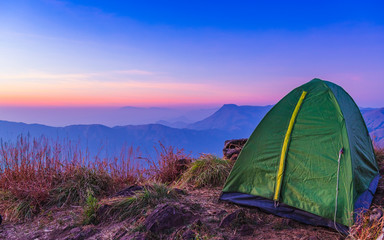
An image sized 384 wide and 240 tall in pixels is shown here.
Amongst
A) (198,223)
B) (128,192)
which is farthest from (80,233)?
(198,223)

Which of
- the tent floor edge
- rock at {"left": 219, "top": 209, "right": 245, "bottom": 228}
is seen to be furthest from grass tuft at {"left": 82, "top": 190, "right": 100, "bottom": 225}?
the tent floor edge

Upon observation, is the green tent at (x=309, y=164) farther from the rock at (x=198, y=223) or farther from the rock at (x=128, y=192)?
the rock at (x=128, y=192)

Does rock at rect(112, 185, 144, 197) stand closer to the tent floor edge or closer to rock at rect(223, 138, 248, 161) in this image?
the tent floor edge

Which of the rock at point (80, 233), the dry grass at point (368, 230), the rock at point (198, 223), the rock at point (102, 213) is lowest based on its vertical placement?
the rock at point (80, 233)

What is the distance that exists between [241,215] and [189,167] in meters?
3.17

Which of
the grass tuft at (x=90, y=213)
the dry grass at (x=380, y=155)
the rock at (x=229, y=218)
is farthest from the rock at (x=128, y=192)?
the dry grass at (x=380, y=155)

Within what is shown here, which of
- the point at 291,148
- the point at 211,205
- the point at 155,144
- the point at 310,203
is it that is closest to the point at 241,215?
the point at 211,205

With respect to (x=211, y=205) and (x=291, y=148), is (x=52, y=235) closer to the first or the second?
(x=211, y=205)

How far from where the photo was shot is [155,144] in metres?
8.23

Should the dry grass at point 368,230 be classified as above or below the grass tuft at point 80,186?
above

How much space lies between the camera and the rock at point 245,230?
426 centimetres

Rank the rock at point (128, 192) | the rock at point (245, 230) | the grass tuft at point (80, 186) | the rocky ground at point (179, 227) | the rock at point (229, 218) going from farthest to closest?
the grass tuft at point (80, 186), the rock at point (128, 192), the rock at point (229, 218), the rock at point (245, 230), the rocky ground at point (179, 227)

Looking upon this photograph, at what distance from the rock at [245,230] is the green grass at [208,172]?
244 cm

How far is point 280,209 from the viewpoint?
198 inches
